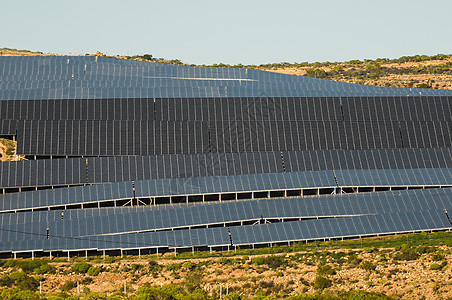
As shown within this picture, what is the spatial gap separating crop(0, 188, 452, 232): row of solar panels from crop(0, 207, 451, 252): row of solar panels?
1.17 m

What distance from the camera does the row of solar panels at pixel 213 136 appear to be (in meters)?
93.3

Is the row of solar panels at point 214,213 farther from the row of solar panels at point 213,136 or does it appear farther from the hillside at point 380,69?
the hillside at point 380,69

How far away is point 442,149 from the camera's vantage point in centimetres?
9362

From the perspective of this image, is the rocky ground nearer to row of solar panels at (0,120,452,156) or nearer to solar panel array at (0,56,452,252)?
solar panel array at (0,56,452,252)

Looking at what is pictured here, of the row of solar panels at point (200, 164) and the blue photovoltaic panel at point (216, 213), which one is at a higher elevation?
the row of solar panels at point (200, 164)

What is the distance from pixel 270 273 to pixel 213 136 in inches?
1178

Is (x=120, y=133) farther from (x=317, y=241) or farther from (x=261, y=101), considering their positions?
(x=317, y=241)

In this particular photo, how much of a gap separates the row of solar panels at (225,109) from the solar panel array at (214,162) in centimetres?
18

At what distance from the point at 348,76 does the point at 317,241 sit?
3312 inches

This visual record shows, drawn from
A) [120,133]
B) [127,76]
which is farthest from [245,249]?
[127,76]

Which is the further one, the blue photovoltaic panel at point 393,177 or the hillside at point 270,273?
the blue photovoltaic panel at point 393,177

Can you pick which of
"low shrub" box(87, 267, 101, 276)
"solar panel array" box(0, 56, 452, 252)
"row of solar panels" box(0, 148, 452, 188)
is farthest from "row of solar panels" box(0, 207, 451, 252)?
"row of solar panels" box(0, 148, 452, 188)

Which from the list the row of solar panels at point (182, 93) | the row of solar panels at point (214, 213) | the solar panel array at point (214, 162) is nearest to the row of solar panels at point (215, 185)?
the solar panel array at point (214, 162)

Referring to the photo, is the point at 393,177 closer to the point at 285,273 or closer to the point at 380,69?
the point at 285,273
